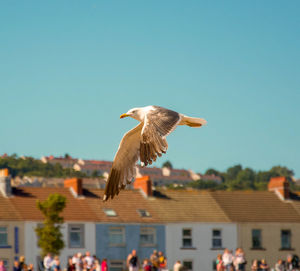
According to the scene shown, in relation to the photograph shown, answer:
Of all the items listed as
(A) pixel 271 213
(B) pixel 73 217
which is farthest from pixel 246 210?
(B) pixel 73 217

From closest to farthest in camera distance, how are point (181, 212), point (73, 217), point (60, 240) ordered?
point (60, 240) → point (73, 217) → point (181, 212)

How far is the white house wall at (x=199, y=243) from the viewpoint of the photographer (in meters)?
54.1

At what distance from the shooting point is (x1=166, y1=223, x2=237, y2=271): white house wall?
2128 inches

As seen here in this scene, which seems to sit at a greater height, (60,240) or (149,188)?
(149,188)

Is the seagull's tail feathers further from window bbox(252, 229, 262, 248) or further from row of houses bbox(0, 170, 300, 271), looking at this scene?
window bbox(252, 229, 262, 248)

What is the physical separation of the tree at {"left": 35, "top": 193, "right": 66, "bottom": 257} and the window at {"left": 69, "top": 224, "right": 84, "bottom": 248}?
3.56m

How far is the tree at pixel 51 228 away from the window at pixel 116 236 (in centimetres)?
606

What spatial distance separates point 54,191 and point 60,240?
8368 mm

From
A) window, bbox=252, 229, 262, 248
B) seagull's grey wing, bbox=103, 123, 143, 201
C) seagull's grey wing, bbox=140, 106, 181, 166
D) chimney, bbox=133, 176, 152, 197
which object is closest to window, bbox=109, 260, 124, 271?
chimney, bbox=133, 176, 152, 197

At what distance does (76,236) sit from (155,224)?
233 inches

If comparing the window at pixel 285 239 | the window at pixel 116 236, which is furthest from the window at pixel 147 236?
the window at pixel 285 239

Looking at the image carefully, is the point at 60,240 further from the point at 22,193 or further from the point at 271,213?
the point at 271,213

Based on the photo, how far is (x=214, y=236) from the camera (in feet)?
183

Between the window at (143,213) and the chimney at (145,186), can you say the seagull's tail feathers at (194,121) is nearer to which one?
the window at (143,213)
